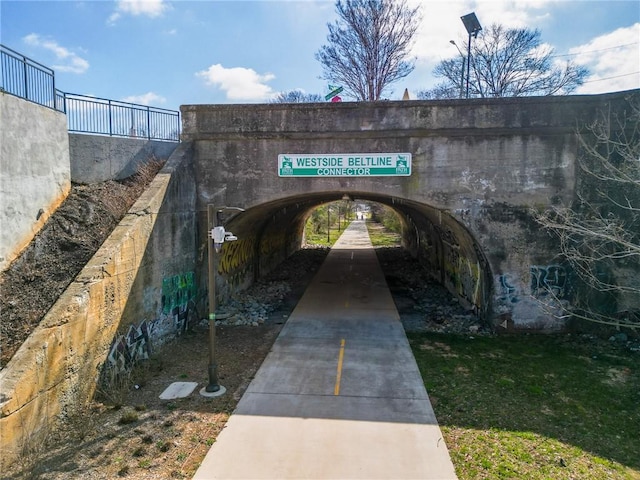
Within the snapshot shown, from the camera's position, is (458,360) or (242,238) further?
(242,238)

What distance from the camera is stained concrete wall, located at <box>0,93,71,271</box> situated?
959 cm

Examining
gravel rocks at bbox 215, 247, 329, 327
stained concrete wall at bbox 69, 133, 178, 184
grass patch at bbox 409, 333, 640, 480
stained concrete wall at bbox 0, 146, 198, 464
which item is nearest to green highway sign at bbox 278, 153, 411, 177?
stained concrete wall at bbox 0, 146, 198, 464

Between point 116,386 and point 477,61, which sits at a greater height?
Answer: point 477,61

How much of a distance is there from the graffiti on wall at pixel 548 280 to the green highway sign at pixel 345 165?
16.3ft

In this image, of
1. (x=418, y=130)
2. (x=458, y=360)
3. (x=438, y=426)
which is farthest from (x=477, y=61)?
(x=438, y=426)

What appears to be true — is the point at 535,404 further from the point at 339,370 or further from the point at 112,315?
the point at 112,315

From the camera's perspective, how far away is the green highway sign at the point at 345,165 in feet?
42.8

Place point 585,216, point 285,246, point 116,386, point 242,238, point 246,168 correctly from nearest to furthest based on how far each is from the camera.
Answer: point 116,386 → point 585,216 → point 246,168 → point 242,238 → point 285,246

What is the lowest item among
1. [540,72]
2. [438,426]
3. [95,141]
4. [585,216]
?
[438,426]

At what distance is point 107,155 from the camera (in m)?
13.2

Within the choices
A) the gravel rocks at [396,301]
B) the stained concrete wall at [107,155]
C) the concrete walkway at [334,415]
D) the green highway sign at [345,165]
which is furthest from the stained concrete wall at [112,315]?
the green highway sign at [345,165]

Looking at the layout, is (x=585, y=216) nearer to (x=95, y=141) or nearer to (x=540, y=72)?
(x=95, y=141)

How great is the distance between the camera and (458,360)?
35.8 feet

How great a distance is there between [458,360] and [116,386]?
807 cm
